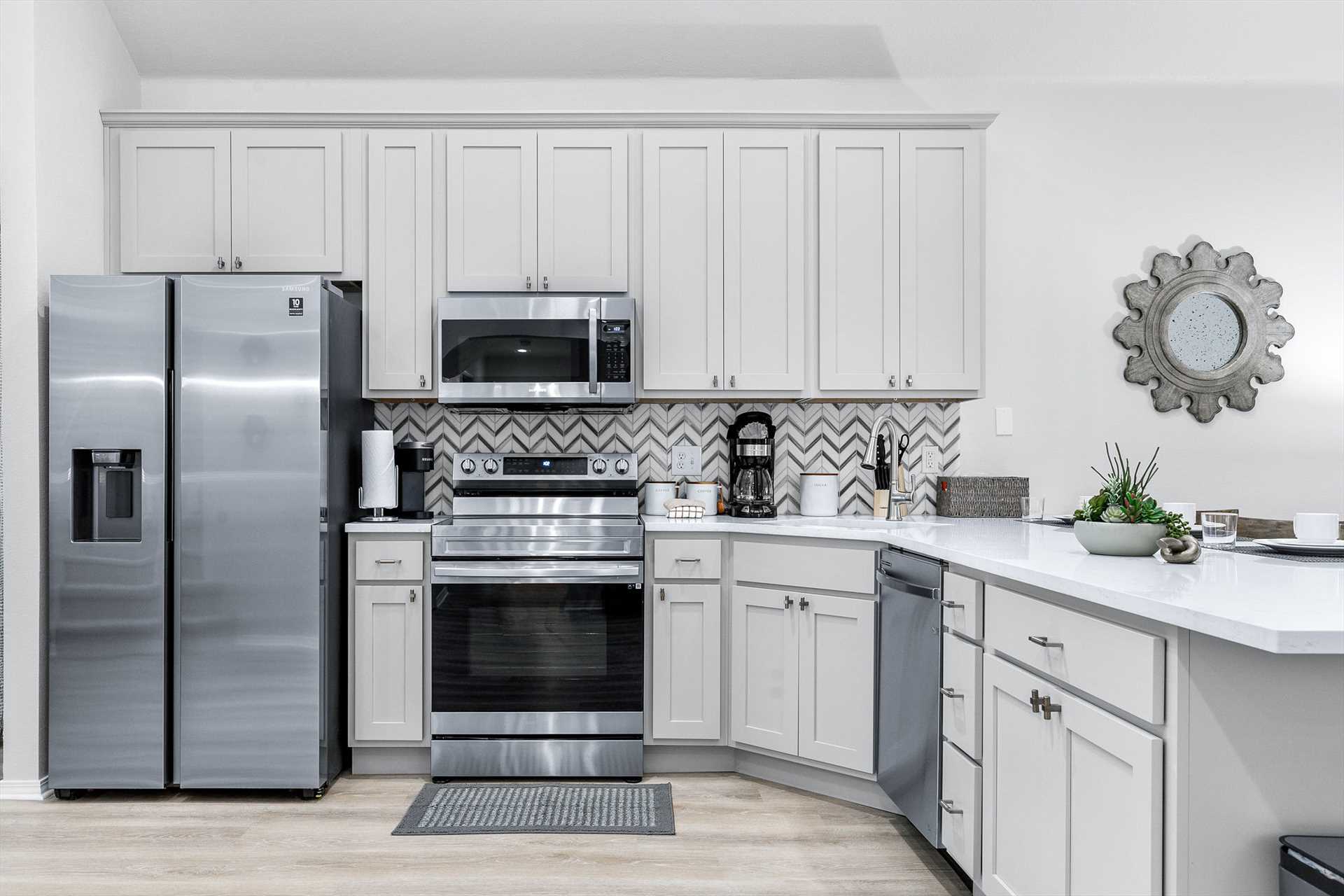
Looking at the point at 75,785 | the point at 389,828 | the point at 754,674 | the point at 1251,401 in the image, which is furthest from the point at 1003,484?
the point at 75,785

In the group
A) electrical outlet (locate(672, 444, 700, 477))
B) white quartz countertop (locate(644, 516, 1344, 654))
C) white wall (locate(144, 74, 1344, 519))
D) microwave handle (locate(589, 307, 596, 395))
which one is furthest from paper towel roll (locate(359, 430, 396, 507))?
white quartz countertop (locate(644, 516, 1344, 654))

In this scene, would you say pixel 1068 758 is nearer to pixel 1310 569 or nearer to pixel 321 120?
pixel 1310 569

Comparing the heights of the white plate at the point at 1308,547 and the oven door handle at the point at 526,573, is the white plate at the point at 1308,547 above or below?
above

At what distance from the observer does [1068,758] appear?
1.57 metres

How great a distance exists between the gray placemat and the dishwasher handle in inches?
25.7

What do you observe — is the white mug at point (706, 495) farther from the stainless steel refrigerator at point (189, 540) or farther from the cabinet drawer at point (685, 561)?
the stainless steel refrigerator at point (189, 540)

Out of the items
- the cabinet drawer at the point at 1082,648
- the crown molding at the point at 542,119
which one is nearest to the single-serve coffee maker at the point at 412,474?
the crown molding at the point at 542,119

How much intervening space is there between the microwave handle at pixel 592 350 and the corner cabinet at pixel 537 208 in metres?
0.16

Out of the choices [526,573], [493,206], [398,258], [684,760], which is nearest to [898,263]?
[493,206]

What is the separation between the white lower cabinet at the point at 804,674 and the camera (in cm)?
269

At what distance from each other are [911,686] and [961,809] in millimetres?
390

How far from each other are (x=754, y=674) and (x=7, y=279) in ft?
9.57

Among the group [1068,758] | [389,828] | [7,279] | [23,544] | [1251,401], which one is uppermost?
[7,279]

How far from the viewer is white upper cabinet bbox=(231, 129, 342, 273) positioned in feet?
10.5
